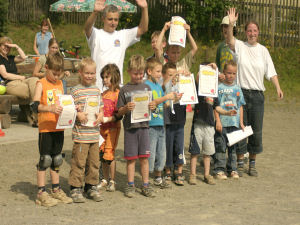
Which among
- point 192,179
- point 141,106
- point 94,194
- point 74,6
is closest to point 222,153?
point 192,179

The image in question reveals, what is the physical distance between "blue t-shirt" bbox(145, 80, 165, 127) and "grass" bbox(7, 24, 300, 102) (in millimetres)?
8970

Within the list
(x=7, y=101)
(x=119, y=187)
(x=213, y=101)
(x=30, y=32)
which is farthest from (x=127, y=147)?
(x=30, y=32)

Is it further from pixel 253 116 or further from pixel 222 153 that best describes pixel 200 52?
pixel 222 153

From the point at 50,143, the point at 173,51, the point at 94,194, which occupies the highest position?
the point at 173,51

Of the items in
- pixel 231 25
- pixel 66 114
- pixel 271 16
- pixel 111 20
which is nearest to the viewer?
pixel 66 114

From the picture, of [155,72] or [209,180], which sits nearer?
[155,72]

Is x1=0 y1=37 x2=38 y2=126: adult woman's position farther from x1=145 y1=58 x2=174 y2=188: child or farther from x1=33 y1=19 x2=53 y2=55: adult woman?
x1=145 y1=58 x2=174 y2=188: child

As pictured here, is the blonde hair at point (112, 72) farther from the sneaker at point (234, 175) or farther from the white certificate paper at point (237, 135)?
the sneaker at point (234, 175)

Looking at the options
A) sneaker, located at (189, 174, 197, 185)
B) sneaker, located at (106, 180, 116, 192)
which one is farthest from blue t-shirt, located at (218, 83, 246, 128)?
sneaker, located at (106, 180, 116, 192)

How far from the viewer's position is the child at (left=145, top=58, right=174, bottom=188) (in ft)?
22.7

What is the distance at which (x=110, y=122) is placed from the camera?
6.86 metres

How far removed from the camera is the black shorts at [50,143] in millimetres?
6164

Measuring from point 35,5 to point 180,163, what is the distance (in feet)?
61.6

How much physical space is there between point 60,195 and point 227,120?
8.74 ft
